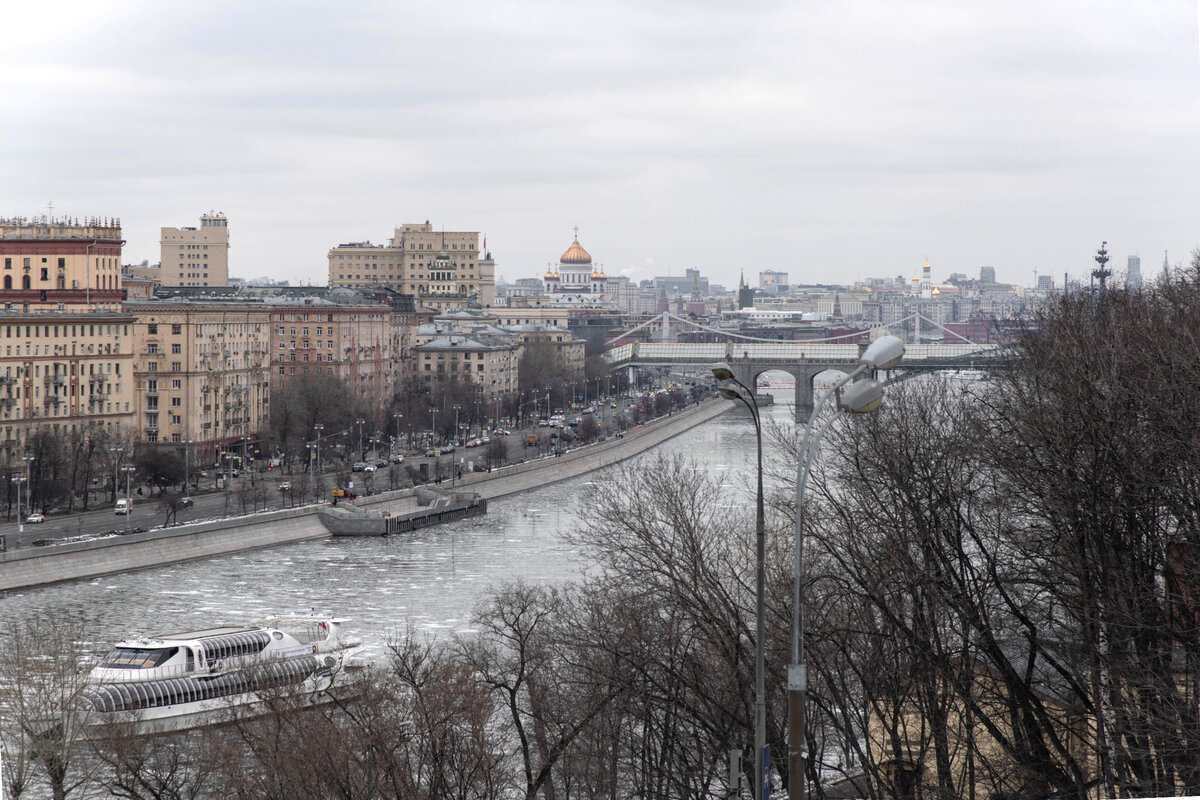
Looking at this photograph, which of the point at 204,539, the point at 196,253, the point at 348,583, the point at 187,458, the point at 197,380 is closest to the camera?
the point at 348,583

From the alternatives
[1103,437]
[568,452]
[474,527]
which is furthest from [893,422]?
[568,452]

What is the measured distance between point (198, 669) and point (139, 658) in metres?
0.64

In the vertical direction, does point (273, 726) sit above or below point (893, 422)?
below

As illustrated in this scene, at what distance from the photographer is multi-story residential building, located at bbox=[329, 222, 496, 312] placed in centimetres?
8631

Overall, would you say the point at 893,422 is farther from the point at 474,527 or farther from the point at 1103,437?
the point at 474,527

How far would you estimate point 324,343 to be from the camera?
5109 centimetres

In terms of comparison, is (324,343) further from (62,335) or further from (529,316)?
(529,316)

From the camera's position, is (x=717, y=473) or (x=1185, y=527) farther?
(x=717, y=473)

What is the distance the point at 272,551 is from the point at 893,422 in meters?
19.1

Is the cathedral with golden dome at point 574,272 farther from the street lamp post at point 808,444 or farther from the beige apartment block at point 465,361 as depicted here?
the street lamp post at point 808,444

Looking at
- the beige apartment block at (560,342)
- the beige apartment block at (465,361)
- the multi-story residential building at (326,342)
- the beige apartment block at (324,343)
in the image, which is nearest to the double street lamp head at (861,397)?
the multi-story residential building at (326,342)

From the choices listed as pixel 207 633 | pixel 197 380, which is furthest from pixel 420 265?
pixel 207 633

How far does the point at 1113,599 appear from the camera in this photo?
9.19 metres

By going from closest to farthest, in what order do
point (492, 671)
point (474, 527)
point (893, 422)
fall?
point (893, 422), point (492, 671), point (474, 527)
